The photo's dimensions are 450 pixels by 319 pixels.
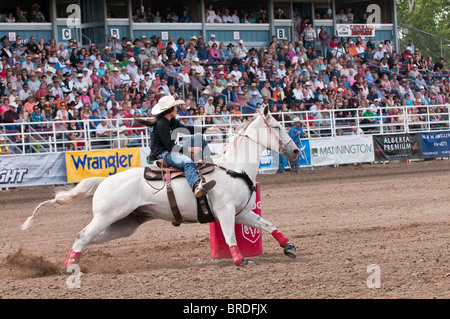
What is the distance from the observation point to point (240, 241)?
360 inches

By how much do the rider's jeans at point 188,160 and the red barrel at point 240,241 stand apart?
38.9 inches

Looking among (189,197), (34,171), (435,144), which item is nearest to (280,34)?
(435,144)

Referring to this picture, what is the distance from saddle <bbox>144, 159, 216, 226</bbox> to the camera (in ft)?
27.5

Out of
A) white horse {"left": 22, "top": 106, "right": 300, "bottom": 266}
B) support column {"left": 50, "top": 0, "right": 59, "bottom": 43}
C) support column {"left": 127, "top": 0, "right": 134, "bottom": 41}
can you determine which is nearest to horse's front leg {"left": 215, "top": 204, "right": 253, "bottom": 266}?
white horse {"left": 22, "top": 106, "right": 300, "bottom": 266}

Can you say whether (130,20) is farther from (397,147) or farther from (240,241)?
(240,241)

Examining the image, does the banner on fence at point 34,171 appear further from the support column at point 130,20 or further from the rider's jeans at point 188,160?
the rider's jeans at point 188,160

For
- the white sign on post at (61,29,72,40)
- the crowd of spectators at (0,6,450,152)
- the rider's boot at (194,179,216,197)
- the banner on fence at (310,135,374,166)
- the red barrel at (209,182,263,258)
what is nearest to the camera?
the rider's boot at (194,179,216,197)

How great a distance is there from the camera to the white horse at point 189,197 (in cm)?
831

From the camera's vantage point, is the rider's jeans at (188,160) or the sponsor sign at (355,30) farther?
the sponsor sign at (355,30)

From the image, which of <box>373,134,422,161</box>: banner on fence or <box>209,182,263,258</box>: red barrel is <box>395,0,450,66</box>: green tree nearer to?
<box>373,134,422,161</box>: banner on fence

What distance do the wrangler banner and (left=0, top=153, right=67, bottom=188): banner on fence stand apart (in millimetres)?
250

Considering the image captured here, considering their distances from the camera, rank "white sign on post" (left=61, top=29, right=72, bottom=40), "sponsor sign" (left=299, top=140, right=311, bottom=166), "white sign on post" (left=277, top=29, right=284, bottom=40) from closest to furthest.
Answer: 1. "sponsor sign" (left=299, top=140, right=311, bottom=166)
2. "white sign on post" (left=61, top=29, right=72, bottom=40)
3. "white sign on post" (left=277, top=29, right=284, bottom=40)

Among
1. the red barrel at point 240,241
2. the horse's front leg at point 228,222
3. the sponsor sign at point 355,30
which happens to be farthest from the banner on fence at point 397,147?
the horse's front leg at point 228,222

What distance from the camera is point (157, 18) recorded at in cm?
2836
